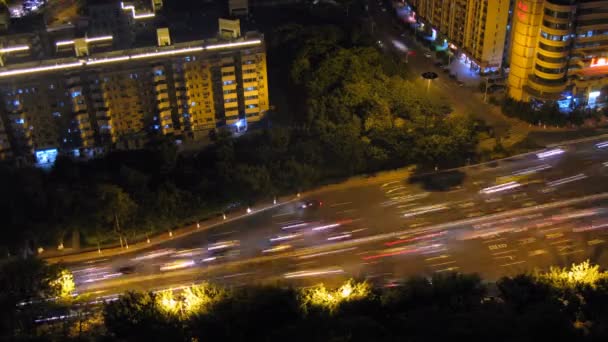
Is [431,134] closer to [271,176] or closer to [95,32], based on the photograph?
[271,176]

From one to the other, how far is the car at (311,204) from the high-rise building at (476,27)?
26077mm

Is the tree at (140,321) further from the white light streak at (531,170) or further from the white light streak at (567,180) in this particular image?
the white light streak at (567,180)

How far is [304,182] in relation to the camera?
5028cm

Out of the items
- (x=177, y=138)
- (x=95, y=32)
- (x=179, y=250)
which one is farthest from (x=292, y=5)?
(x=179, y=250)

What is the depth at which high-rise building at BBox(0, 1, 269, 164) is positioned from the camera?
52.2 meters

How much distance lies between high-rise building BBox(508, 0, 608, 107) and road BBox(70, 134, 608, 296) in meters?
9.51

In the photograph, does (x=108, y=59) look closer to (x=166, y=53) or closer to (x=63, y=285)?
(x=166, y=53)

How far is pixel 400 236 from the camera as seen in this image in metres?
45.8

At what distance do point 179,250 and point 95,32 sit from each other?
33.9 m

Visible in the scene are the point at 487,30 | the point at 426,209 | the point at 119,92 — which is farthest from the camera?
the point at 487,30

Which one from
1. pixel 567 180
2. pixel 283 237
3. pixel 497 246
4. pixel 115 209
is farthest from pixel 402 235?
pixel 115 209

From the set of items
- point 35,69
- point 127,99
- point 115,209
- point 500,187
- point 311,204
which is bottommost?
point 311,204

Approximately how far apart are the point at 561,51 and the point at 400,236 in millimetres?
23743

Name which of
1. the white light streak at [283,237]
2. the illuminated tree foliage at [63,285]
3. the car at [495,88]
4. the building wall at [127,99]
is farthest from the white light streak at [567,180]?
the illuminated tree foliage at [63,285]
